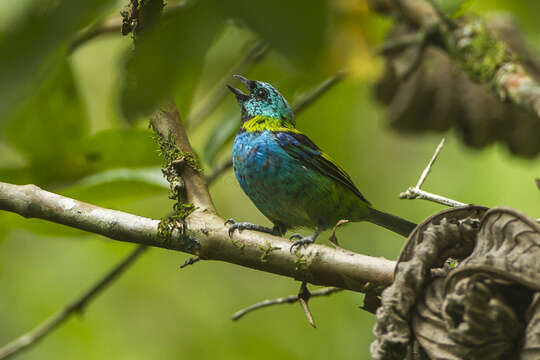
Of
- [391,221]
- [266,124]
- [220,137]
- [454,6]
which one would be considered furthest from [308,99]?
[454,6]

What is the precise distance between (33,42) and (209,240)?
133 cm

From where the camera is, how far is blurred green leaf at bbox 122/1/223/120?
3.72 ft

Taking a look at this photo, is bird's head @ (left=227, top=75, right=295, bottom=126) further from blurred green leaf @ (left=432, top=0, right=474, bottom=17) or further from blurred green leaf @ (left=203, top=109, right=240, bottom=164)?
blurred green leaf @ (left=432, top=0, right=474, bottom=17)

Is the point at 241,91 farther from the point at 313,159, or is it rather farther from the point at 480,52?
the point at 480,52

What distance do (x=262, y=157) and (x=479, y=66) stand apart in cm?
165

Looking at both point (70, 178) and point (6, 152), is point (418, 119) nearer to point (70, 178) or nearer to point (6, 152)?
point (70, 178)

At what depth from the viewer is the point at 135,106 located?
1.13 m

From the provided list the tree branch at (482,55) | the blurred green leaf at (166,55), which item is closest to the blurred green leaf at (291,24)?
the blurred green leaf at (166,55)

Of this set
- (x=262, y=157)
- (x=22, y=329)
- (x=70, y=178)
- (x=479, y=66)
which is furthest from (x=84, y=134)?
(x=22, y=329)

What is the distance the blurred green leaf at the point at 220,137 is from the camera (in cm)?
376

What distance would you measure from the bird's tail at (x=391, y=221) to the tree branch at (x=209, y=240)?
181 centimetres

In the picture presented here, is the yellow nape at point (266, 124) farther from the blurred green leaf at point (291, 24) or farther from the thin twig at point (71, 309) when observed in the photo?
the blurred green leaf at point (291, 24)

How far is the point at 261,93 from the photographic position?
4371mm

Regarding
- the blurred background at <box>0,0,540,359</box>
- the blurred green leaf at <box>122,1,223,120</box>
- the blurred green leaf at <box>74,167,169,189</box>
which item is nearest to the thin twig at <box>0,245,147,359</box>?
the blurred background at <box>0,0,540,359</box>
